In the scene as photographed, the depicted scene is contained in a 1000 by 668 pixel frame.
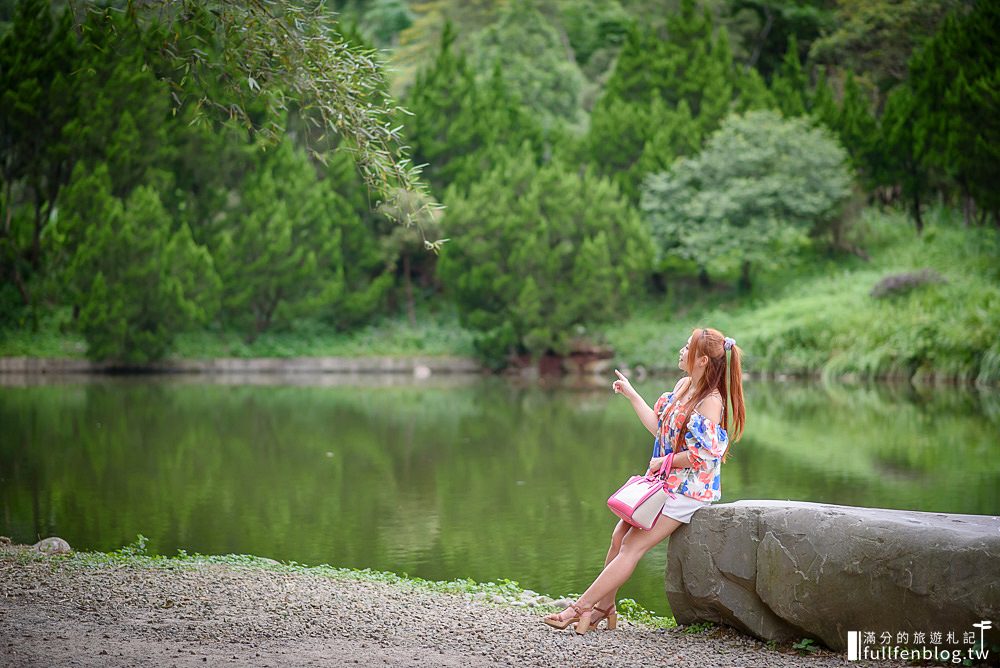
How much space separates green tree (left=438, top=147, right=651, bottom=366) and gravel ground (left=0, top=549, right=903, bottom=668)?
23568 mm

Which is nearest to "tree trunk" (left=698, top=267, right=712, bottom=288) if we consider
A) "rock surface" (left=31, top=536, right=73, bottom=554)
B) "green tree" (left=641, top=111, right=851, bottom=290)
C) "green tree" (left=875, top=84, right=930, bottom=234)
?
"green tree" (left=641, top=111, right=851, bottom=290)

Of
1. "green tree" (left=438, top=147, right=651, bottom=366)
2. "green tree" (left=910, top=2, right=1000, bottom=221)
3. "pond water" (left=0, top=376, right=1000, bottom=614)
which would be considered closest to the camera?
"pond water" (left=0, top=376, right=1000, bottom=614)

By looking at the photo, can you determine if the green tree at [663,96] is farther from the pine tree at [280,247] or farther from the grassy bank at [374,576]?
the grassy bank at [374,576]

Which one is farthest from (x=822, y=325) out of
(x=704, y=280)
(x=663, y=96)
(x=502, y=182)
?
(x=663, y=96)

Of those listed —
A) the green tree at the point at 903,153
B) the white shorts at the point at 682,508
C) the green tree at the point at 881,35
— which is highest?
the green tree at the point at 881,35

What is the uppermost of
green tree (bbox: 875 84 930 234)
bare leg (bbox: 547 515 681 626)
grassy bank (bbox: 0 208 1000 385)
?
green tree (bbox: 875 84 930 234)

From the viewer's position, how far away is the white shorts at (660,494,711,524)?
4.71 meters

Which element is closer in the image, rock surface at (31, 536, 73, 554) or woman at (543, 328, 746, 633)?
woman at (543, 328, 746, 633)

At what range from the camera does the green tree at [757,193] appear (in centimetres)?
Result: 3152

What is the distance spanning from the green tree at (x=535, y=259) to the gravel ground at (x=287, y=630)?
23568 mm

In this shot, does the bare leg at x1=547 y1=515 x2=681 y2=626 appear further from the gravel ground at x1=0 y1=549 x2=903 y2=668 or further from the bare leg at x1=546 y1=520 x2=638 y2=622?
the gravel ground at x1=0 y1=549 x2=903 y2=668

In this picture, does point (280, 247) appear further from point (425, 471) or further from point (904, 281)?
point (425, 471)

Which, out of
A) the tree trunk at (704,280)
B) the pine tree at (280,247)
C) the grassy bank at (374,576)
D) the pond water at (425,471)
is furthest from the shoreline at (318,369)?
the grassy bank at (374,576)

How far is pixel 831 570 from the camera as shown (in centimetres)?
425
